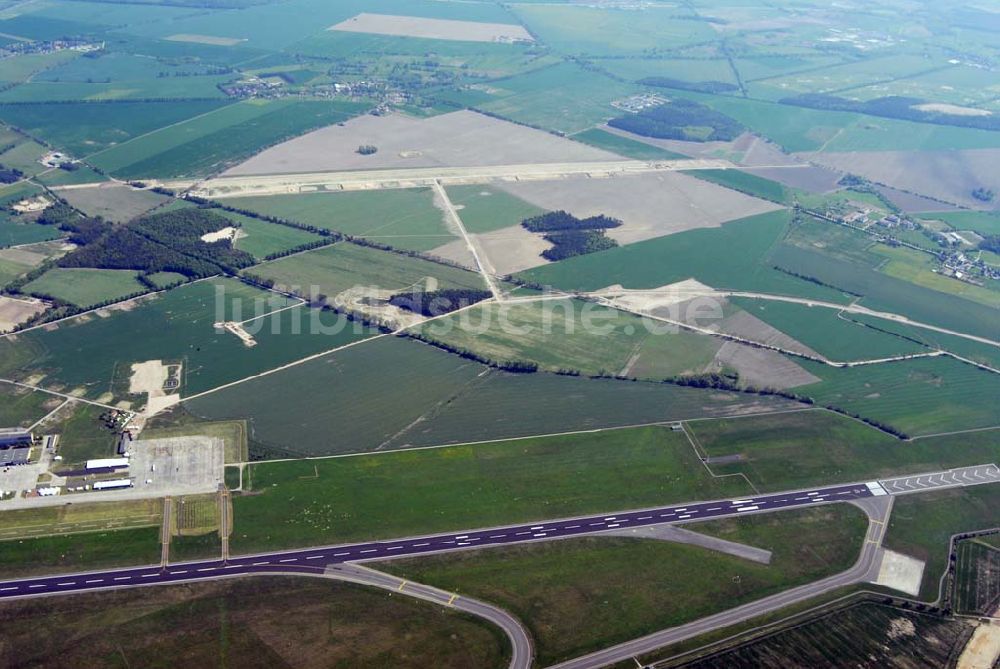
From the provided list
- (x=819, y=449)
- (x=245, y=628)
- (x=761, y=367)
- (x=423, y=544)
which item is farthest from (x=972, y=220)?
(x=245, y=628)

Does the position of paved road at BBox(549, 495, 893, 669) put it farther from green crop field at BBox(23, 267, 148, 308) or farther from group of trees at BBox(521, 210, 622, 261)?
green crop field at BBox(23, 267, 148, 308)

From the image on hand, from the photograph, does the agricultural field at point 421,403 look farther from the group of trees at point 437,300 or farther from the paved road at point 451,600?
the paved road at point 451,600

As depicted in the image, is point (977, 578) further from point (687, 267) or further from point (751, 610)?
point (687, 267)

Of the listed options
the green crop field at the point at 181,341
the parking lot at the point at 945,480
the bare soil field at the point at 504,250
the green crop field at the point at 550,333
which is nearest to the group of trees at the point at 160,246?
the green crop field at the point at 181,341

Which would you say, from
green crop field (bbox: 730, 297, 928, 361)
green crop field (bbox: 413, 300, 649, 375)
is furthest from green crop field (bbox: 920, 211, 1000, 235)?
green crop field (bbox: 413, 300, 649, 375)

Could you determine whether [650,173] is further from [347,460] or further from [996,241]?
[347,460]

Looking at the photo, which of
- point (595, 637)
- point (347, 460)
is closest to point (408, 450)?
point (347, 460)
